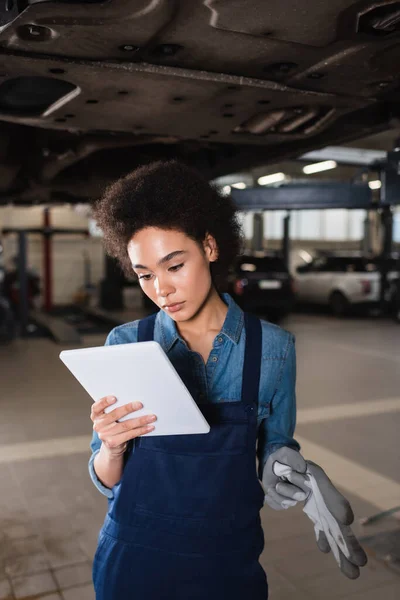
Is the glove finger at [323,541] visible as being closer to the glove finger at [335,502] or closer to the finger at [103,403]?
the glove finger at [335,502]

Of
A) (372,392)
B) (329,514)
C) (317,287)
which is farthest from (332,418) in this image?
(317,287)

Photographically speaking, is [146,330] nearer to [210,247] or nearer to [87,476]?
[210,247]

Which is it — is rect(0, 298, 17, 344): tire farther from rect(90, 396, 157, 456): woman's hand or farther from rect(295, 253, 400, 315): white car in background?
rect(90, 396, 157, 456): woman's hand

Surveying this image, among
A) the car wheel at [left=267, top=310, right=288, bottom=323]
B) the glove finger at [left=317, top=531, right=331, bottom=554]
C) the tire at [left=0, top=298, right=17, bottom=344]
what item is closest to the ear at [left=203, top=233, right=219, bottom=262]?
the glove finger at [left=317, top=531, right=331, bottom=554]

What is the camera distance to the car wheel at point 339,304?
13094 mm

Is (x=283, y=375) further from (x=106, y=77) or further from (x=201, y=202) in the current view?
(x=106, y=77)

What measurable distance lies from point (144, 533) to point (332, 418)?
4010mm

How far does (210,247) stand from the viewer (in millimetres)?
1540

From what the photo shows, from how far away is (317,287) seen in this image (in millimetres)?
13844

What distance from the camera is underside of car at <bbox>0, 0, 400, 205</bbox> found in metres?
1.54

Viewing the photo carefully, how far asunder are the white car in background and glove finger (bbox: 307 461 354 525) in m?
11.8

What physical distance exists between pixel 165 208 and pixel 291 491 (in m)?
0.76

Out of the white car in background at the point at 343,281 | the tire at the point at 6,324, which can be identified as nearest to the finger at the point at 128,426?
the tire at the point at 6,324

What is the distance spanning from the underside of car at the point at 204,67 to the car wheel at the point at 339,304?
1032 centimetres
